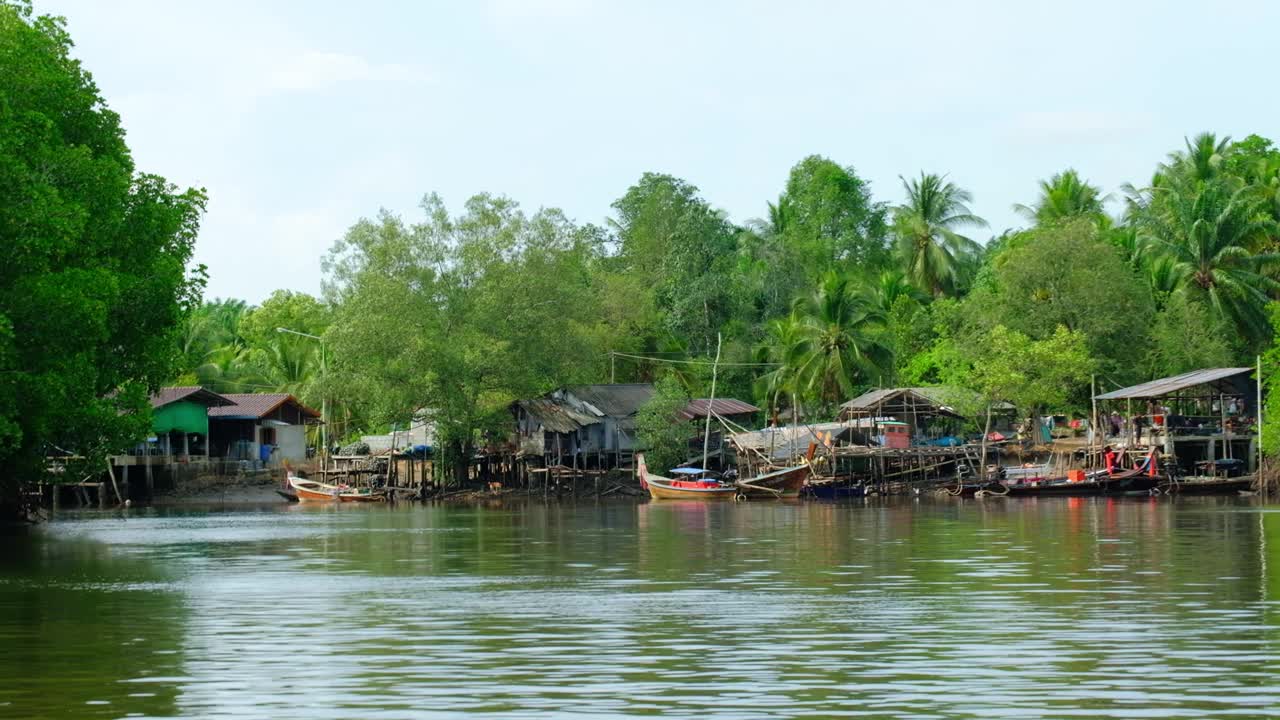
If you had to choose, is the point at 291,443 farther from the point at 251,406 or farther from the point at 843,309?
the point at 843,309

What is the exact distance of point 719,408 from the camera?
74.9 meters

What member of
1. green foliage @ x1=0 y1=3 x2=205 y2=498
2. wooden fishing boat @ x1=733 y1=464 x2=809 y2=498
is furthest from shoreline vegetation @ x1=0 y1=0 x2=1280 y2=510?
wooden fishing boat @ x1=733 y1=464 x2=809 y2=498

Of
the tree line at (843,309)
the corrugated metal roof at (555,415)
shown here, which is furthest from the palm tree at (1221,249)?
the corrugated metal roof at (555,415)

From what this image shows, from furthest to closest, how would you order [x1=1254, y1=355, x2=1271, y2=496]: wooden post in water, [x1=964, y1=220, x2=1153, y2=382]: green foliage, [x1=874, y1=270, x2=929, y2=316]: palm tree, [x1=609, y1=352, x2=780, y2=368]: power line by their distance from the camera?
1. [x1=874, y1=270, x2=929, y2=316]: palm tree
2. [x1=609, y1=352, x2=780, y2=368]: power line
3. [x1=964, y1=220, x2=1153, y2=382]: green foliage
4. [x1=1254, y1=355, x2=1271, y2=496]: wooden post in water

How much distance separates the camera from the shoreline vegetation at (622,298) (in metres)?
33.0

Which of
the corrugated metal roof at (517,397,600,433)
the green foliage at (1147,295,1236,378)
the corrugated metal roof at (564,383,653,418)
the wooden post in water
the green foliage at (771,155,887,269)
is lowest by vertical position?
the wooden post in water

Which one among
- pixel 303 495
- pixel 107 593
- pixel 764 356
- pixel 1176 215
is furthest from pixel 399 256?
pixel 107 593

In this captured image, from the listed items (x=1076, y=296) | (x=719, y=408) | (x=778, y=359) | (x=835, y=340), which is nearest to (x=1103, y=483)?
(x=1076, y=296)

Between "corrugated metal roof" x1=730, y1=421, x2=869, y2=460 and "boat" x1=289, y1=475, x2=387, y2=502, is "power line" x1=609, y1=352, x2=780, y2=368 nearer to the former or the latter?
"corrugated metal roof" x1=730, y1=421, x2=869, y2=460

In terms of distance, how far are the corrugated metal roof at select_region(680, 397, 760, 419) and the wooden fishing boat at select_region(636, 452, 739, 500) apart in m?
6.51

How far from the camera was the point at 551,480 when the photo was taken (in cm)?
7319

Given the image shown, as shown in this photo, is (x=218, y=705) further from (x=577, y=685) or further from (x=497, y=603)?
(x=497, y=603)

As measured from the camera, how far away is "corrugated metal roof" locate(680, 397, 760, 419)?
72.9 m

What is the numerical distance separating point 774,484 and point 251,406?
27262 mm
